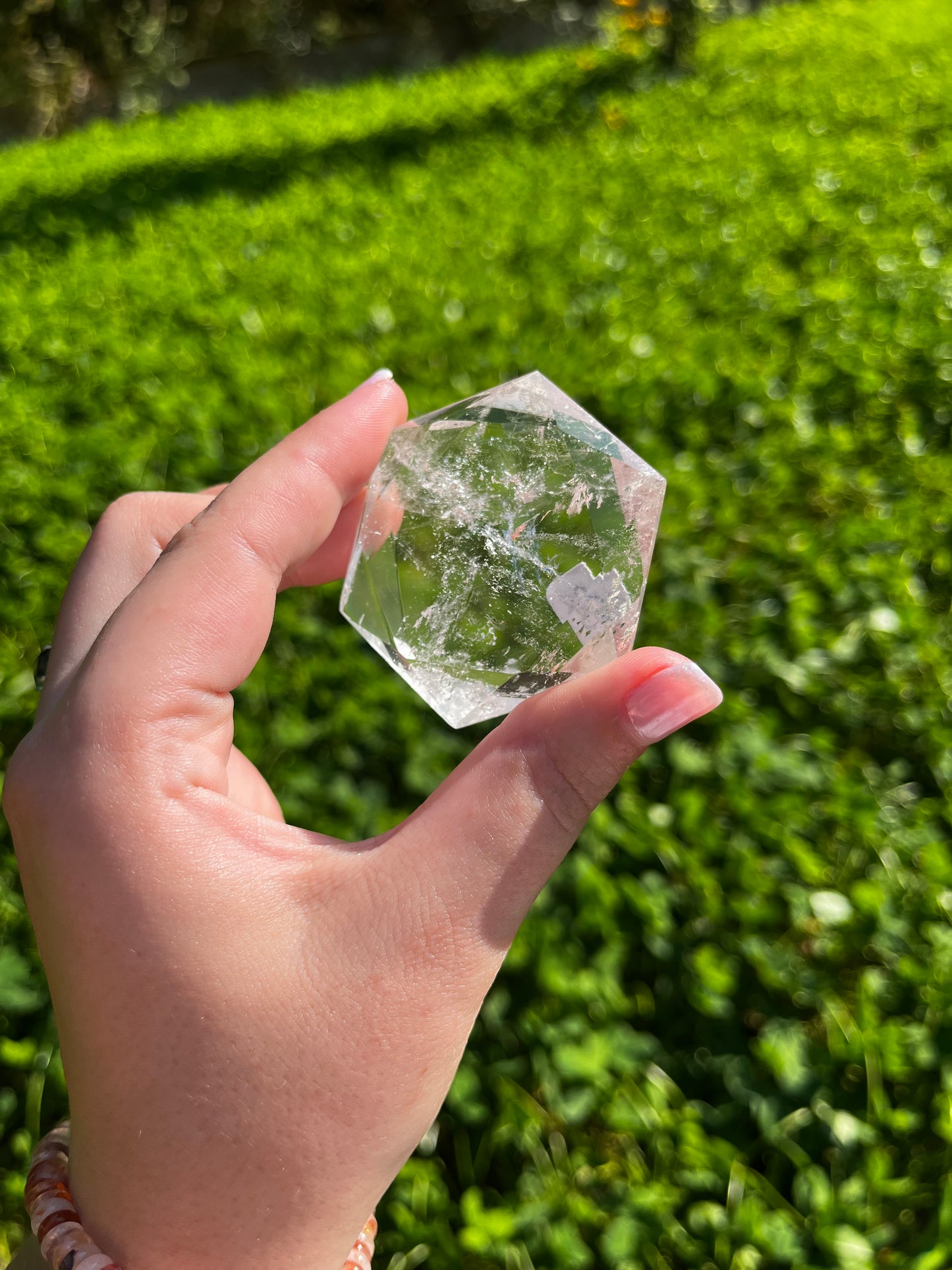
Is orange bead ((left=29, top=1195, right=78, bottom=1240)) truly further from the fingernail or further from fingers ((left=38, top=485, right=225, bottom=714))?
the fingernail

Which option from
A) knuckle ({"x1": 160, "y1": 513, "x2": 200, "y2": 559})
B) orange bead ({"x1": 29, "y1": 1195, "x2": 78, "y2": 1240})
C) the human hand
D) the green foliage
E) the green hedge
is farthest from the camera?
the green foliage

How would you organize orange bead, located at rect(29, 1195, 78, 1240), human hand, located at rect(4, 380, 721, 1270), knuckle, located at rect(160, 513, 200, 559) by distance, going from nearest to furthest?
human hand, located at rect(4, 380, 721, 1270) → orange bead, located at rect(29, 1195, 78, 1240) → knuckle, located at rect(160, 513, 200, 559)

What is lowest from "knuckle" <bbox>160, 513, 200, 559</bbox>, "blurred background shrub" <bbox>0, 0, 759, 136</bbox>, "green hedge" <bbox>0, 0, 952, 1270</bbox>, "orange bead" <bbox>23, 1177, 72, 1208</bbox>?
"green hedge" <bbox>0, 0, 952, 1270</bbox>

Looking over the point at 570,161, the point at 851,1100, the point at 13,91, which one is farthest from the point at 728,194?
the point at 13,91

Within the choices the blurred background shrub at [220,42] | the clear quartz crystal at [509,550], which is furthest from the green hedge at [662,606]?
the blurred background shrub at [220,42]

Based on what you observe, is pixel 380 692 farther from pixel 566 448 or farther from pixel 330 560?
pixel 566 448

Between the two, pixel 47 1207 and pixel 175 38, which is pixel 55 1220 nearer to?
pixel 47 1207

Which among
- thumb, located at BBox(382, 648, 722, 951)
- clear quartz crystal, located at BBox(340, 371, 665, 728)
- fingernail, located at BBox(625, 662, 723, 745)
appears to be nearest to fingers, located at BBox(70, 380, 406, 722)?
clear quartz crystal, located at BBox(340, 371, 665, 728)
